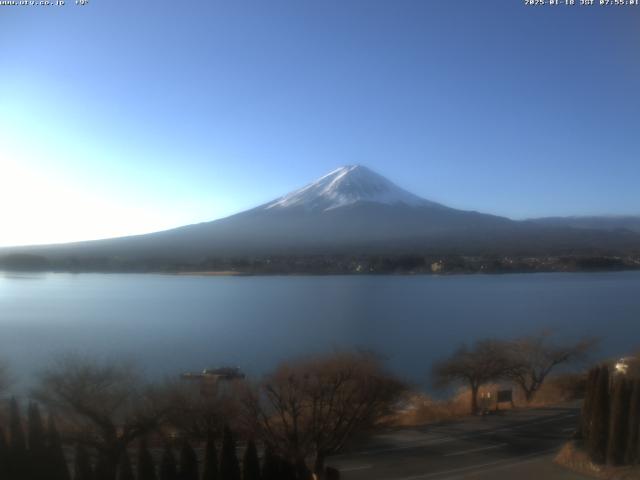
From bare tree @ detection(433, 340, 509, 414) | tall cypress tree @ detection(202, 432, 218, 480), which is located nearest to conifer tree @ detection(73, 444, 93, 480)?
tall cypress tree @ detection(202, 432, 218, 480)

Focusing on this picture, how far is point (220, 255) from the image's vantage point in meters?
20.9

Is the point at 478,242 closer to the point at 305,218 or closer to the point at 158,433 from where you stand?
the point at 305,218

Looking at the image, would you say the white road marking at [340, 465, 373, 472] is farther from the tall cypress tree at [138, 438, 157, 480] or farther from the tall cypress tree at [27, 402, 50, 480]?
the tall cypress tree at [27, 402, 50, 480]

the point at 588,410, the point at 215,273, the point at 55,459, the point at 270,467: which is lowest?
the point at 270,467

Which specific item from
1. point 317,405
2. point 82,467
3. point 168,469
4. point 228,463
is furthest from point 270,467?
point 82,467

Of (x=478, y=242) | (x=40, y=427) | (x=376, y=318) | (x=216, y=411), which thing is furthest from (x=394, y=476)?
(x=478, y=242)

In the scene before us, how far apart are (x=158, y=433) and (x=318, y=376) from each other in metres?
1.65

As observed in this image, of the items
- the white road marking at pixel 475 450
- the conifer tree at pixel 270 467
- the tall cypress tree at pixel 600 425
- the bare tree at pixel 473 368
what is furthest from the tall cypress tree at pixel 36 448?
the bare tree at pixel 473 368

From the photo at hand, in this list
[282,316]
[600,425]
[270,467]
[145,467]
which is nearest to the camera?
[145,467]

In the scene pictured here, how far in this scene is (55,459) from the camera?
4551 mm

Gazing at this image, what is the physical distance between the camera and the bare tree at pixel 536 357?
927 cm

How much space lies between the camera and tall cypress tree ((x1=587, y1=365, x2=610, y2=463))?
5.38 m

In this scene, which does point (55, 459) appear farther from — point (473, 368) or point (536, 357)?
point (536, 357)

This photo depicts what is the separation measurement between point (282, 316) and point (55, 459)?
8.19 m
